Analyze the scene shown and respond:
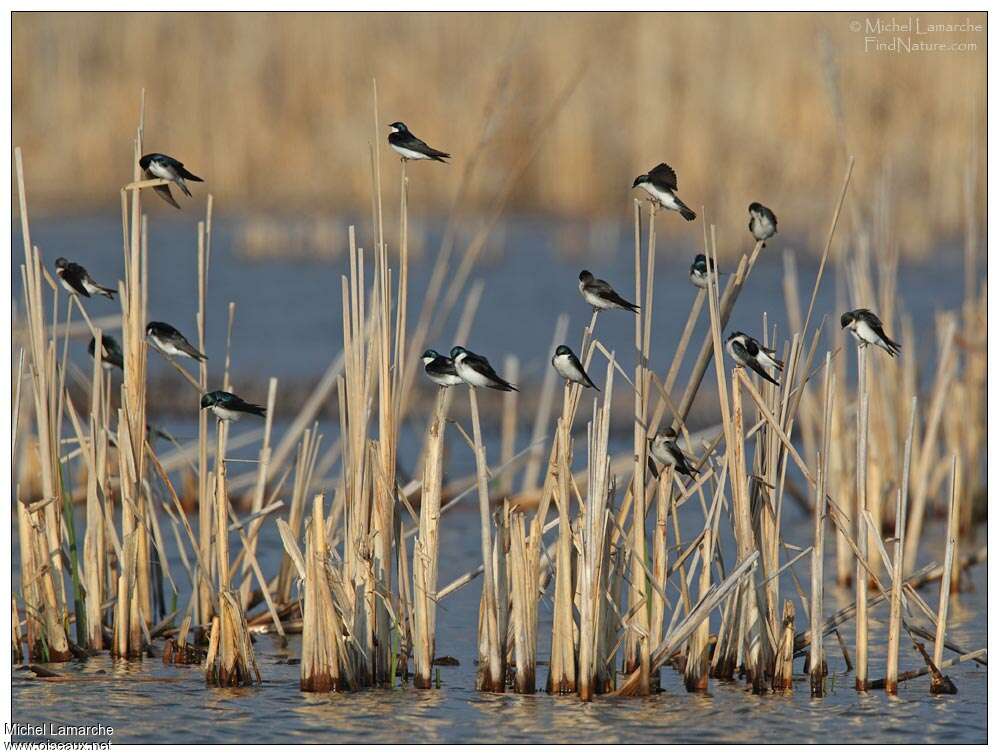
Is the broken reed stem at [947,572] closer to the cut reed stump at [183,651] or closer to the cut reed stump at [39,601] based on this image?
the cut reed stump at [183,651]

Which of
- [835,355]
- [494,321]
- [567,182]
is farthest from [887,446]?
[567,182]

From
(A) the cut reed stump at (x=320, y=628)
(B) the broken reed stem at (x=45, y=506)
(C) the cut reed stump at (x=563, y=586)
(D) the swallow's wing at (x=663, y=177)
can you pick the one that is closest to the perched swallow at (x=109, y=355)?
(B) the broken reed stem at (x=45, y=506)

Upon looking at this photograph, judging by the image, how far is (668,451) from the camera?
7070 millimetres

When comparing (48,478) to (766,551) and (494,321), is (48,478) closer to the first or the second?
(766,551)

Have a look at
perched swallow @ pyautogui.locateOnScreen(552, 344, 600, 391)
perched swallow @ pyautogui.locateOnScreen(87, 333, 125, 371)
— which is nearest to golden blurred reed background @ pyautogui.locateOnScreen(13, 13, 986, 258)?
perched swallow @ pyautogui.locateOnScreen(87, 333, 125, 371)

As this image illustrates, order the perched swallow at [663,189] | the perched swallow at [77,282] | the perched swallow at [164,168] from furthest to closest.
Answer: the perched swallow at [77,282] → the perched swallow at [164,168] → the perched swallow at [663,189]

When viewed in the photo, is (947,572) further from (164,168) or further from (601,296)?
(164,168)

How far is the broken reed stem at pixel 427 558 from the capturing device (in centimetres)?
720

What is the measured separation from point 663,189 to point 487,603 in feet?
6.70

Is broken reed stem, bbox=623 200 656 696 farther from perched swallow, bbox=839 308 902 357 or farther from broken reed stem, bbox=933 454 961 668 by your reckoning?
broken reed stem, bbox=933 454 961 668

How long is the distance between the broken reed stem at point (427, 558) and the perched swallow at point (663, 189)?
4.30 ft

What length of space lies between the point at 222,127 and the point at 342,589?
2230cm

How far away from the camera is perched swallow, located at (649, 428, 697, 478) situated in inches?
278

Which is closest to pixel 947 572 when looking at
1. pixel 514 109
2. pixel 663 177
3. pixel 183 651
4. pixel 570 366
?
pixel 570 366
